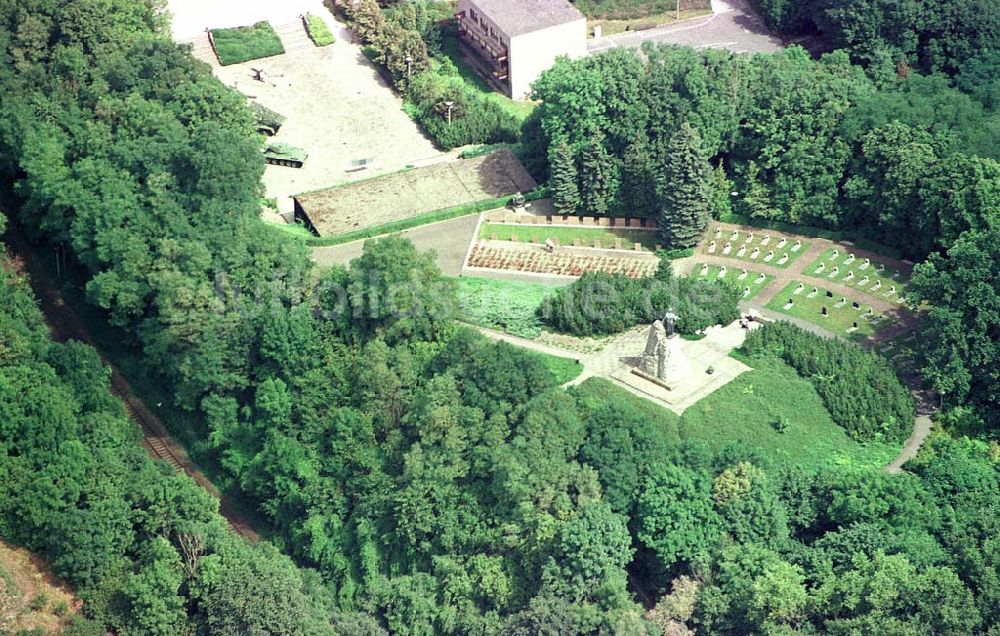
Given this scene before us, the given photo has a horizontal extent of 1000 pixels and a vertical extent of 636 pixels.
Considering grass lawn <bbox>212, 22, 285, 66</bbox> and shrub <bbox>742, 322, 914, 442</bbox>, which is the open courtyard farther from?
shrub <bbox>742, 322, 914, 442</bbox>

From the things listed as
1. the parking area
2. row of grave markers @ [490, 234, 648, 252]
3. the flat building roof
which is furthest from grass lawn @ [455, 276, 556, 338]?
the flat building roof

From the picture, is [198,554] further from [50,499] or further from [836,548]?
[836,548]

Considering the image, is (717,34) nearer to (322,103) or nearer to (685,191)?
(322,103)

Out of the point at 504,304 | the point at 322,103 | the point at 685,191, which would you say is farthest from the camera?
the point at 322,103

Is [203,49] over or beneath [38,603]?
over

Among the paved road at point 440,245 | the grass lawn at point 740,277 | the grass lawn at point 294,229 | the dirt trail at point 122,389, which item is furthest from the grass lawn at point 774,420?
the grass lawn at point 294,229

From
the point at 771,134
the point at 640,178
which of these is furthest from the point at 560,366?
the point at 771,134

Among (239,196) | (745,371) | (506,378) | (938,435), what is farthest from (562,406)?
(239,196)
